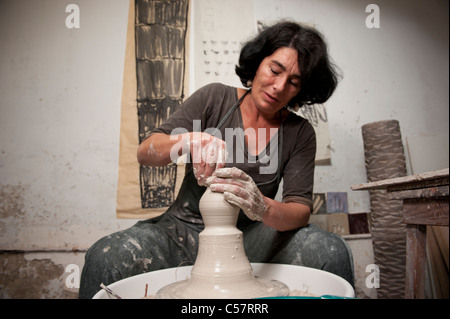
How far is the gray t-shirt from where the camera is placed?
1.14 m

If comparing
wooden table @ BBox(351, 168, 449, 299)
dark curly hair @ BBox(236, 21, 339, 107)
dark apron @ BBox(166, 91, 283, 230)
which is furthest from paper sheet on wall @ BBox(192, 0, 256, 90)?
wooden table @ BBox(351, 168, 449, 299)

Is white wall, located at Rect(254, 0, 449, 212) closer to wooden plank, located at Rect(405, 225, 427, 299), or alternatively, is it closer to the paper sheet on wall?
the paper sheet on wall

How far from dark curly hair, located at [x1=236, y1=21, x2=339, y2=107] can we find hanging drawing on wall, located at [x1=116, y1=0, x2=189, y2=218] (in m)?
0.32

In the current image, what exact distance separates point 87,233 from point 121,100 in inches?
24.4

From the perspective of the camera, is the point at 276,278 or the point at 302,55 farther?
the point at 302,55

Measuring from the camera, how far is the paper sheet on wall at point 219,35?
1.20 meters

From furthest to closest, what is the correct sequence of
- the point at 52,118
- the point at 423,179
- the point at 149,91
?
1. the point at 149,91
2. the point at 52,118
3. the point at 423,179

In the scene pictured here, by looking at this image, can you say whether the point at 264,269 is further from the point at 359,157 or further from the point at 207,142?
the point at 359,157

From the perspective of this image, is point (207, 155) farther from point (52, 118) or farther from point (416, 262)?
point (416, 262)

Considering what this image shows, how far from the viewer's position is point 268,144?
1.21 metres

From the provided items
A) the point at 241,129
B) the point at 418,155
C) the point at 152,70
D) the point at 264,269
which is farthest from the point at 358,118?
the point at 152,70

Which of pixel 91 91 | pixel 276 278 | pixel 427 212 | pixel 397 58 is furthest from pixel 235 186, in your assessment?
pixel 397 58

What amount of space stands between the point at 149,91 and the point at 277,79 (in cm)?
62

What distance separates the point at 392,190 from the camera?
862 mm
